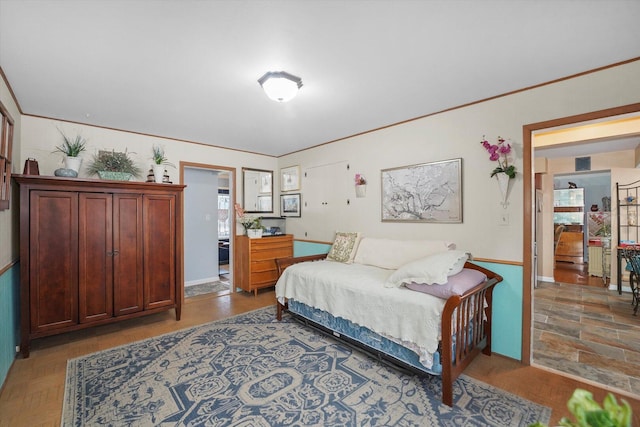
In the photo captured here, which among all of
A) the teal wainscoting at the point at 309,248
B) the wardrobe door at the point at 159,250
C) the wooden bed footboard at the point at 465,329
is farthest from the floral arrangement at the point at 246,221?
the wooden bed footboard at the point at 465,329

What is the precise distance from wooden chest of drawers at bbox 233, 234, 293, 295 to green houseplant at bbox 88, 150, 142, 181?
187cm

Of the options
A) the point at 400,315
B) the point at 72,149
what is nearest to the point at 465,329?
the point at 400,315

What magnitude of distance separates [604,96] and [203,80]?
320 centimetres

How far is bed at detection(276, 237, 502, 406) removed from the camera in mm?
2080

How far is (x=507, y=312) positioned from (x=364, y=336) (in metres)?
1.36

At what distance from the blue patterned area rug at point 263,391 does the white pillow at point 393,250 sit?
1.06 metres

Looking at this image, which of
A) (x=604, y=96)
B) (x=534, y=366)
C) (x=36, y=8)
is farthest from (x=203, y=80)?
(x=534, y=366)

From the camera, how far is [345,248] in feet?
12.5

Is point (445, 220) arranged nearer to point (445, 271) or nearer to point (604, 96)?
point (445, 271)

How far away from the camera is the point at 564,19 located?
1.65 m

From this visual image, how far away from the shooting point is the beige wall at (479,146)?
2244mm

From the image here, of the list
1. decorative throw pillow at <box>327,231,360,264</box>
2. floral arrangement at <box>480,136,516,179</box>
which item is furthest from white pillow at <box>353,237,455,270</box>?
floral arrangement at <box>480,136,516,179</box>

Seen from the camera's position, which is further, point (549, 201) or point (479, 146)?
point (549, 201)

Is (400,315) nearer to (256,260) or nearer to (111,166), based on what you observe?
(256,260)
